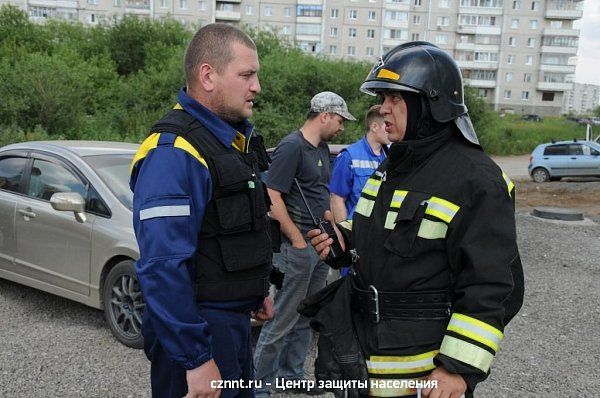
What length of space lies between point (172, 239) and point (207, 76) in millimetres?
664

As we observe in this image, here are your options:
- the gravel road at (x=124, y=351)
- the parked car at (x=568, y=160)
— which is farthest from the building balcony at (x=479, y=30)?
the gravel road at (x=124, y=351)

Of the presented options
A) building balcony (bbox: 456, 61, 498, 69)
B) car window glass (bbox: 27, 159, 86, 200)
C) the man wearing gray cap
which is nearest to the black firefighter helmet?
the man wearing gray cap

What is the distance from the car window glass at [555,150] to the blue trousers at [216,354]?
65.8ft

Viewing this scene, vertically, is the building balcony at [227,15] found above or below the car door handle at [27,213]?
above

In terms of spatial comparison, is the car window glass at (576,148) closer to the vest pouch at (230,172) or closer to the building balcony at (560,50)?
the vest pouch at (230,172)

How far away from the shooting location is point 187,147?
1.95m

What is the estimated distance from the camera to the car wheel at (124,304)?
13.9ft

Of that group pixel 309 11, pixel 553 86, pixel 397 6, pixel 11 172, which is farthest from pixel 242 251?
pixel 553 86

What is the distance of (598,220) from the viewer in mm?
11734

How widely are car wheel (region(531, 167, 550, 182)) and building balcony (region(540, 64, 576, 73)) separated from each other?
2439 inches

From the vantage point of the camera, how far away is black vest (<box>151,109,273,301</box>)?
2.00 metres

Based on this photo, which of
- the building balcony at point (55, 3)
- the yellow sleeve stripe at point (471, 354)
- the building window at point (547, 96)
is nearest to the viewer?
the yellow sleeve stripe at point (471, 354)

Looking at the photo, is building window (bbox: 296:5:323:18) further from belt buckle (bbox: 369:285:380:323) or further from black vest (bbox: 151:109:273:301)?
belt buckle (bbox: 369:285:380:323)

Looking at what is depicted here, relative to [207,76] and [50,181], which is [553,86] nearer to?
[50,181]
